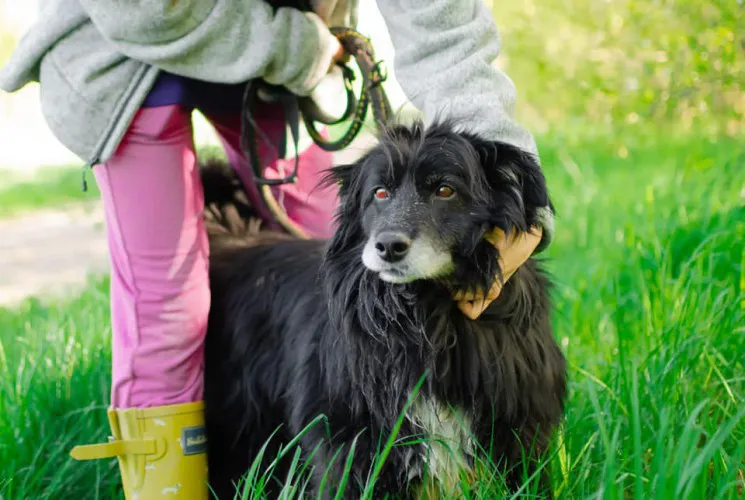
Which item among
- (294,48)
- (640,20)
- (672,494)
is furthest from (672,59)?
(672,494)

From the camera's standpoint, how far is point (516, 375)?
210 centimetres

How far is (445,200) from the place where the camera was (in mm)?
2027

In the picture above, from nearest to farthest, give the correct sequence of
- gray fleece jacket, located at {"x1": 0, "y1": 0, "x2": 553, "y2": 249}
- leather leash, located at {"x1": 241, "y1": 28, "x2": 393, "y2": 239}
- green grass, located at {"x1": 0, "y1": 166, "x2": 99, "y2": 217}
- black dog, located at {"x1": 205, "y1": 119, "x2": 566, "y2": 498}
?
1. black dog, located at {"x1": 205, "y1": 119, "x2": 566, "y2": 498}
2. gray fleece jacket, located at {"x1": 0, "y1": 0, "x2": 553, "y2": 249}
3. leather leash, located at {"x1": 241, "y1": 28, "x2": 393, "y2": 239}
4. green grass, located at {"x1": 0, "y1": 166, "x2": 99, "y2": 217}

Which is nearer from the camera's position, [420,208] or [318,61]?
[420,208]

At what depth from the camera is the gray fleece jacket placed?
2.12 metres

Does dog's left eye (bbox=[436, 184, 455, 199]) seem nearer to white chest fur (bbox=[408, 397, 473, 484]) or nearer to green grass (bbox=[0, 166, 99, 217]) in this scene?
white chest fur (bbox=[408, 397, 473, 484])

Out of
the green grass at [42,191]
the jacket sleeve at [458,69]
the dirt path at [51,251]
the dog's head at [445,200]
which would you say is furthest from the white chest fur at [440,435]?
the green grass at [42,191]

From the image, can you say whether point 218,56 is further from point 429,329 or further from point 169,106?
point 429,329

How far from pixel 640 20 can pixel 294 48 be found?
5.90 ft

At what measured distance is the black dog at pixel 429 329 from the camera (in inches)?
79.4

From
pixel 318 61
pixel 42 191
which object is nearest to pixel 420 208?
pixel 318 61

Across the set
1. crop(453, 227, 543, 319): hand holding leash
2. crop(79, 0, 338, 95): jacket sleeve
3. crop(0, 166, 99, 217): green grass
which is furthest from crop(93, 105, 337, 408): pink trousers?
crop(0, 166, 99, 217): green grass

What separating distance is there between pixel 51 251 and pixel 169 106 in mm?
4840

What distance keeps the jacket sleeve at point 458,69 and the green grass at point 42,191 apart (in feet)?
19.6
